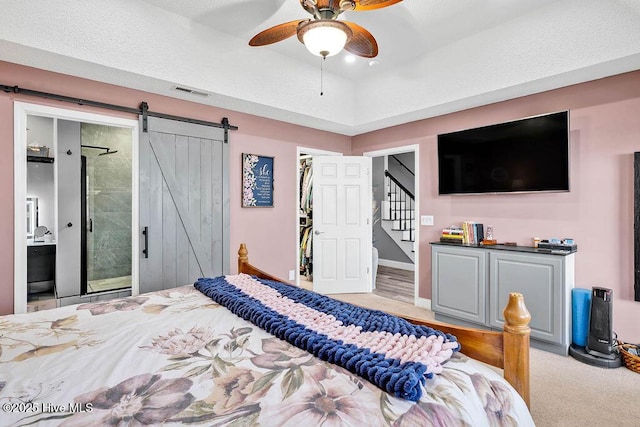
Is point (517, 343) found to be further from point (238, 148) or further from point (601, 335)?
point (238, 148)

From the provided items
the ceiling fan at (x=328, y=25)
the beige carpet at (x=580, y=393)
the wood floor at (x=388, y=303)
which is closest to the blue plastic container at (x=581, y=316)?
the beige carpet at (x=580, y=393)

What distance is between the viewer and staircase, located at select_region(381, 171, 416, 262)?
6.67 metres

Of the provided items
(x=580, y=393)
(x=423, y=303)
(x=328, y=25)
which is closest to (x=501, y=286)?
(x=580, y=393)

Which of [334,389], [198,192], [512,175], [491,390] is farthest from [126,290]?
[512,175]

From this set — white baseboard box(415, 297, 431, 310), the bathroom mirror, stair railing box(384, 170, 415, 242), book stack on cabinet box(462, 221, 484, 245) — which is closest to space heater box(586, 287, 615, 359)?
book stack on cabinet box(462, 221, 484, 245)

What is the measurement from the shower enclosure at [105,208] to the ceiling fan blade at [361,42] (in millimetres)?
3921

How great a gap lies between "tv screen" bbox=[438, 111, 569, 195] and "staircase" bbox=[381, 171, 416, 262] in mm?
2819

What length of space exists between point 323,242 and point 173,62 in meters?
2.84

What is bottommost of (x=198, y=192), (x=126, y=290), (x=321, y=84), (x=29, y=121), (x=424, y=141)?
(x=126, y=290)

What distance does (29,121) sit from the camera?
170 inches

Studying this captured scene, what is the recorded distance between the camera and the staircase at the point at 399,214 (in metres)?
6.67

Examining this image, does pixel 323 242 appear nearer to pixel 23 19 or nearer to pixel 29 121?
pixel 23 19

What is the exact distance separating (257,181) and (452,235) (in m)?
2.37

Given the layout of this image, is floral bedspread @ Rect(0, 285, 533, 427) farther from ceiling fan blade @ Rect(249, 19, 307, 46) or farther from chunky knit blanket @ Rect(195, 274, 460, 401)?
ceiling fan blade @ Rect(249, 19, 307, 46)
